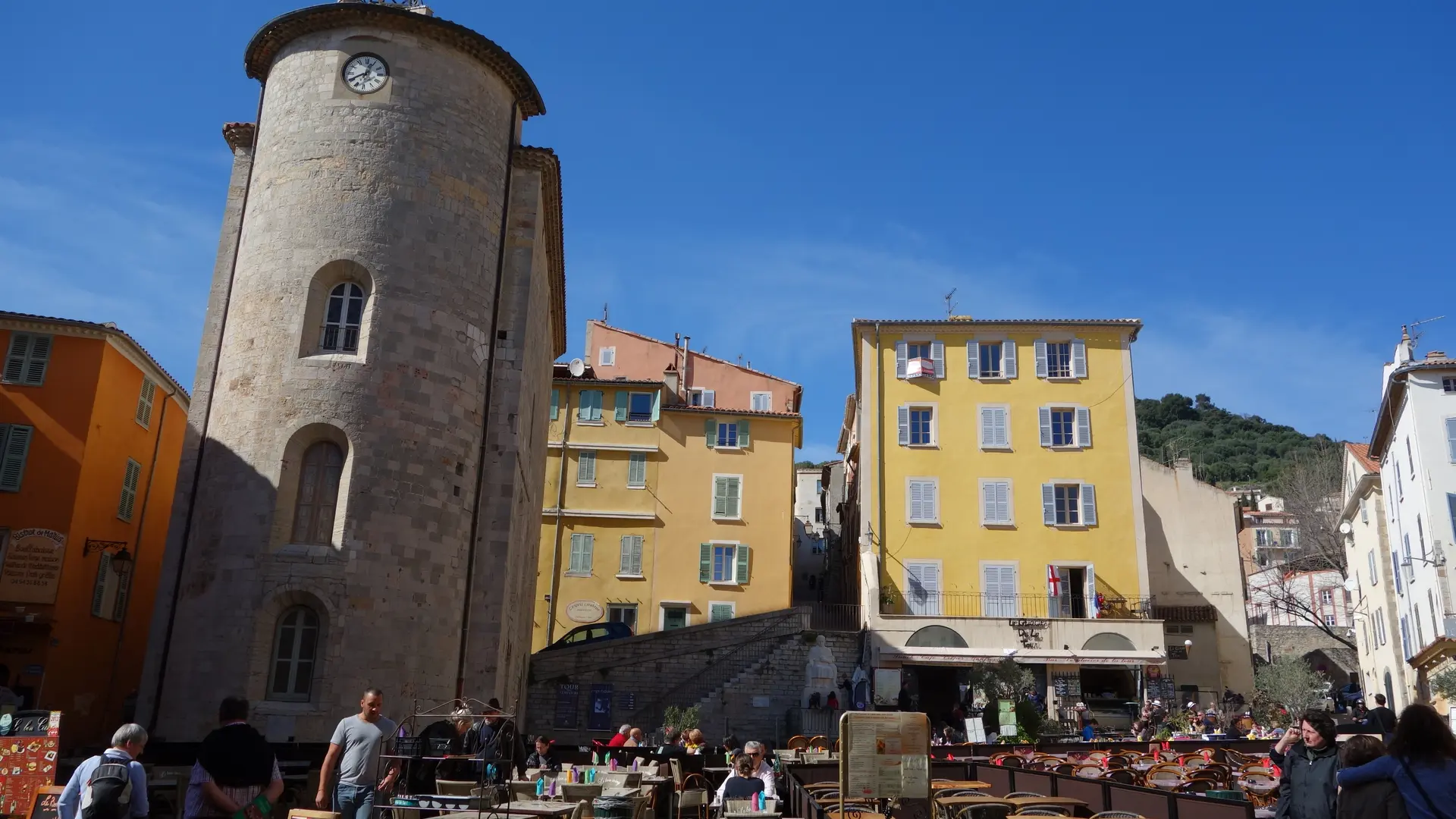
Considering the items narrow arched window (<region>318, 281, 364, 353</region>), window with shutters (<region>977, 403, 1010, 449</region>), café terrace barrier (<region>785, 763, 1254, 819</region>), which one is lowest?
café terrace barrier (<region>785, 763, 1254, 819</region>)

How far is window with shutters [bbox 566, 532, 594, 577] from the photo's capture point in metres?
35.0

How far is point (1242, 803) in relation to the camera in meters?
7.91

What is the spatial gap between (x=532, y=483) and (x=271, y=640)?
380 inches

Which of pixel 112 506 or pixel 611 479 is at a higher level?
pixel 611 479

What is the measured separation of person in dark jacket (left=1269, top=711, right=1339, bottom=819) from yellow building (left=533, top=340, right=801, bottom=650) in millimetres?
27582

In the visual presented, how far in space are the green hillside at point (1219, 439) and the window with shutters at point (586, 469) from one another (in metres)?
59.1

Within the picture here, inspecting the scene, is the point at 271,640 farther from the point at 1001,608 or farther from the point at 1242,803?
the point at 1001,608

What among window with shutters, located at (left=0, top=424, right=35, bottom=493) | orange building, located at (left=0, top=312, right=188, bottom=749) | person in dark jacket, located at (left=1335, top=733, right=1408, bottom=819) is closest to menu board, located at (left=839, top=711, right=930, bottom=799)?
person in dark jacket, located at (left=1335, top=733, right=1408, bottom=819)

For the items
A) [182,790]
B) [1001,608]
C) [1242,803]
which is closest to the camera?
[1242,803]

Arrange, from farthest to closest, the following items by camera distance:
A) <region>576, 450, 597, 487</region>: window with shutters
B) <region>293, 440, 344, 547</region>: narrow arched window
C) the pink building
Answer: the pink building
<region>576, 450, 597, 487</region>: window with shutters
<region>293, 440, 344, 547</region>: narrow arched window

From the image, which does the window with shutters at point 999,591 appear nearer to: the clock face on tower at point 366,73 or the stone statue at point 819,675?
the stone statue at point 819,675

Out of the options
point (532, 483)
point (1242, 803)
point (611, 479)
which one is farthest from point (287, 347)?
point (611, 479)

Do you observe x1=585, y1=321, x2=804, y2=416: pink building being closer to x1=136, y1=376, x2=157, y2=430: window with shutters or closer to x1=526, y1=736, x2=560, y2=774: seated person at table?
x1=136, y1=376, x2=157, y2=430: window with shutters

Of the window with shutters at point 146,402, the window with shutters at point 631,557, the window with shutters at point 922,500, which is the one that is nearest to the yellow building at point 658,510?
the window with shutters at point 631,557
